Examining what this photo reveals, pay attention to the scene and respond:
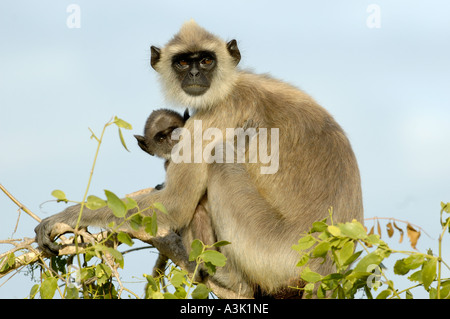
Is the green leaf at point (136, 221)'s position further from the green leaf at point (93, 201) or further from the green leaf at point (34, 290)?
the green leaf at point (34, 290)

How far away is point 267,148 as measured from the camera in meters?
6.13

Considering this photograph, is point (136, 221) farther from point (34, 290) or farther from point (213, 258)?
point (34, 290)

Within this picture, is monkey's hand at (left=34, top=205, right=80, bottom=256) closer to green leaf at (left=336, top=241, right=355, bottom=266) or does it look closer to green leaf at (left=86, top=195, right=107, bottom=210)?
green leaf at (left=86, top=195, right=107, bottom=210)

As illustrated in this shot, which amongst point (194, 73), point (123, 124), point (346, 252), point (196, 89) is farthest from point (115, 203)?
point (194, 73)

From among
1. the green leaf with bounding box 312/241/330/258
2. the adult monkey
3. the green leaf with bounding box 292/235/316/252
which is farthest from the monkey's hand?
the green leaf with bounding box 312/241/330/258

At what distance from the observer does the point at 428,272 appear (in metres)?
3.51

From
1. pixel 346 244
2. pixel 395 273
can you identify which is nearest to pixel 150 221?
pixel 346 244

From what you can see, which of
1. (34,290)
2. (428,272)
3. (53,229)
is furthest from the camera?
(53,229)

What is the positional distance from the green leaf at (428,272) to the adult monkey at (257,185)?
1.96m

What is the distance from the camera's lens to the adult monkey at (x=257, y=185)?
18.8 ft

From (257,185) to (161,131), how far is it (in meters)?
1.65

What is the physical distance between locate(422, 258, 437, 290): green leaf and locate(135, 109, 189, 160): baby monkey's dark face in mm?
4091

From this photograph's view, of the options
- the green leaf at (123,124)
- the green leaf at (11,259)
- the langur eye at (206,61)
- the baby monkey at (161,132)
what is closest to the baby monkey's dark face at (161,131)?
the baby monkey at (161,132)
